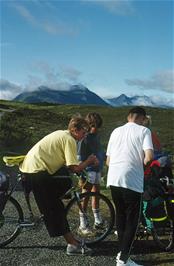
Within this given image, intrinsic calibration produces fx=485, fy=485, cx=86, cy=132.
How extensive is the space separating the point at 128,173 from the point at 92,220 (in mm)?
2018

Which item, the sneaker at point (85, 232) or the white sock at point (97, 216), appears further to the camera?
the white sock at point (97, 216)

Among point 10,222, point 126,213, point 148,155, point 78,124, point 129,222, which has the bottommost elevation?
point 10,222

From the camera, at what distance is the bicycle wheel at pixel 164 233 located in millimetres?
7223

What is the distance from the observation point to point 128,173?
20.8 feet

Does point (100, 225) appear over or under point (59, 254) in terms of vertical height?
over

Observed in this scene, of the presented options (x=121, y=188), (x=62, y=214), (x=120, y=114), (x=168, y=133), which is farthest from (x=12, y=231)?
(x=120, y=114)

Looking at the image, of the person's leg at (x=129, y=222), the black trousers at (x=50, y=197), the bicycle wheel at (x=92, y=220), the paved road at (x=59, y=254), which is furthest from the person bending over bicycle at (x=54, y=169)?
the person's leg at (x=129, y=222)

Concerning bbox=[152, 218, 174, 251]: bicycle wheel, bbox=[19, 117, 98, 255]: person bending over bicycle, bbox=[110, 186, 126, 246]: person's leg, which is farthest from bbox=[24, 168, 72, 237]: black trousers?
bbox=[152, 218, 174, 251]: bicycle wheel

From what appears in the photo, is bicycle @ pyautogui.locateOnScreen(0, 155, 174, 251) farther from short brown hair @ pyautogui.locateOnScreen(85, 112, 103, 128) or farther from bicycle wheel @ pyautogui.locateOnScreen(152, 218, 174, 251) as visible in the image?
short brown hair @ pyautogui.locateOnScreen(85, 112, 103, 128)

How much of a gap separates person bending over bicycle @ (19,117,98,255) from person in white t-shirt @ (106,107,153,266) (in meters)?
0.58

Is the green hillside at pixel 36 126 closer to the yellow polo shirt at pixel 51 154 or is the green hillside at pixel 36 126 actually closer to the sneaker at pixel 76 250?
the yellow polo shirt at pixel 51 154

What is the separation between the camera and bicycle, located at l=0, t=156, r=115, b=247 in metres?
7.36

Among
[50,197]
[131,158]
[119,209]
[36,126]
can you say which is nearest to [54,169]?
[50,197]

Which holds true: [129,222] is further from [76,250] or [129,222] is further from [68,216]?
[68,216]
